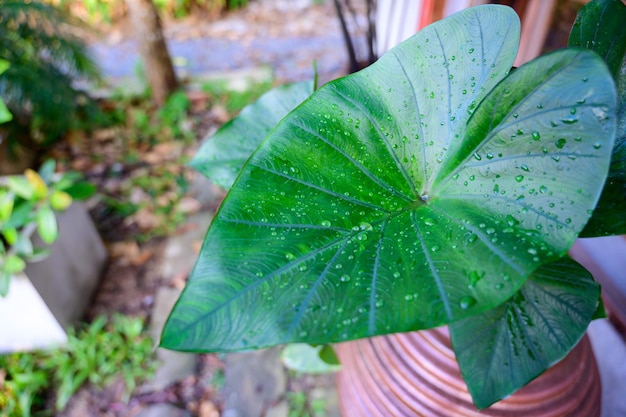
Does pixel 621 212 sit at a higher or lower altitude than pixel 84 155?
higher

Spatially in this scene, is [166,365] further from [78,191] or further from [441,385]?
[441,385]

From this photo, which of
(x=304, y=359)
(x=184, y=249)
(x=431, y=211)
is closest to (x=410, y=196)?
(x=431, y=211)

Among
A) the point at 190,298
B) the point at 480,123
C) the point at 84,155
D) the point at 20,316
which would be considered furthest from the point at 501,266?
the point at 84,155

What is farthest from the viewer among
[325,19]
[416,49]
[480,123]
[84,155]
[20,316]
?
[325,19]

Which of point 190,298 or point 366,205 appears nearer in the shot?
point 190,298

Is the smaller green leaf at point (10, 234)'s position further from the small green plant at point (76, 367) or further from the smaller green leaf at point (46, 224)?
the small green plant at point (76, 367)

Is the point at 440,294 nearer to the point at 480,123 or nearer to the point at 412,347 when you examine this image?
the point at 480,123
